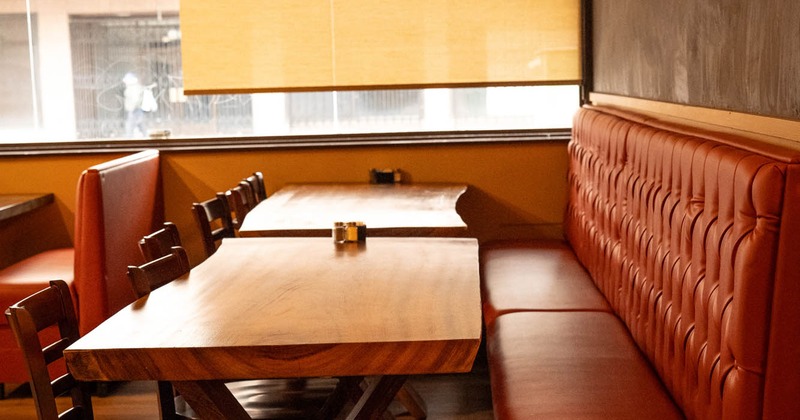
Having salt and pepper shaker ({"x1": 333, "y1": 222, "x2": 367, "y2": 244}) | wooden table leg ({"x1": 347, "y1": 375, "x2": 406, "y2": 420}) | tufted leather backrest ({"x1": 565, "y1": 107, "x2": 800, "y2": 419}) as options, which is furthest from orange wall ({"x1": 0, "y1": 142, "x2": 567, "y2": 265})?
wooden table leg ({"x1": 347, "y1": 375, "x2": 406, "y2": 420})

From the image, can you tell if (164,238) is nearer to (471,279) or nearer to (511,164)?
(471,279)

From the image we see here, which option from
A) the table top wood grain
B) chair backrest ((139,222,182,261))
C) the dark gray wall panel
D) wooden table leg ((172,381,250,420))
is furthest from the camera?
chair backrest ((139,222,182,261))

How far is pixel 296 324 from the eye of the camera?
233 cm

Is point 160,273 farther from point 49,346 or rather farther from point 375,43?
point 375,43

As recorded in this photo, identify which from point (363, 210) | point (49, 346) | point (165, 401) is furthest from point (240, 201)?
point (49, 346)

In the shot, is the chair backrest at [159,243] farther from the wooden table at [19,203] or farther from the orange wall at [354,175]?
the orange wall at [354,175]

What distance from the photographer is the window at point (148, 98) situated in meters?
5.50

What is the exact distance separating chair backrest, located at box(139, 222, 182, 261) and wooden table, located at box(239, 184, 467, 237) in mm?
430

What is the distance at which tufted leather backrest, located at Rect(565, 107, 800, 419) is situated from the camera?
202 cm

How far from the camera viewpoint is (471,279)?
2.81m

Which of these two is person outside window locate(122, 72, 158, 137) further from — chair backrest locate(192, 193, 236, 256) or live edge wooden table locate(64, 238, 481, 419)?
live edge wooden table locate(64, 238, 481, 419)

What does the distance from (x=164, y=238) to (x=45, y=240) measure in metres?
2.50

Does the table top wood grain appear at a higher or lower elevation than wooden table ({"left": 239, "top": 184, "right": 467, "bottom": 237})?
lower

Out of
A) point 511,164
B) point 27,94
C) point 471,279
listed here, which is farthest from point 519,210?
point 27,94
